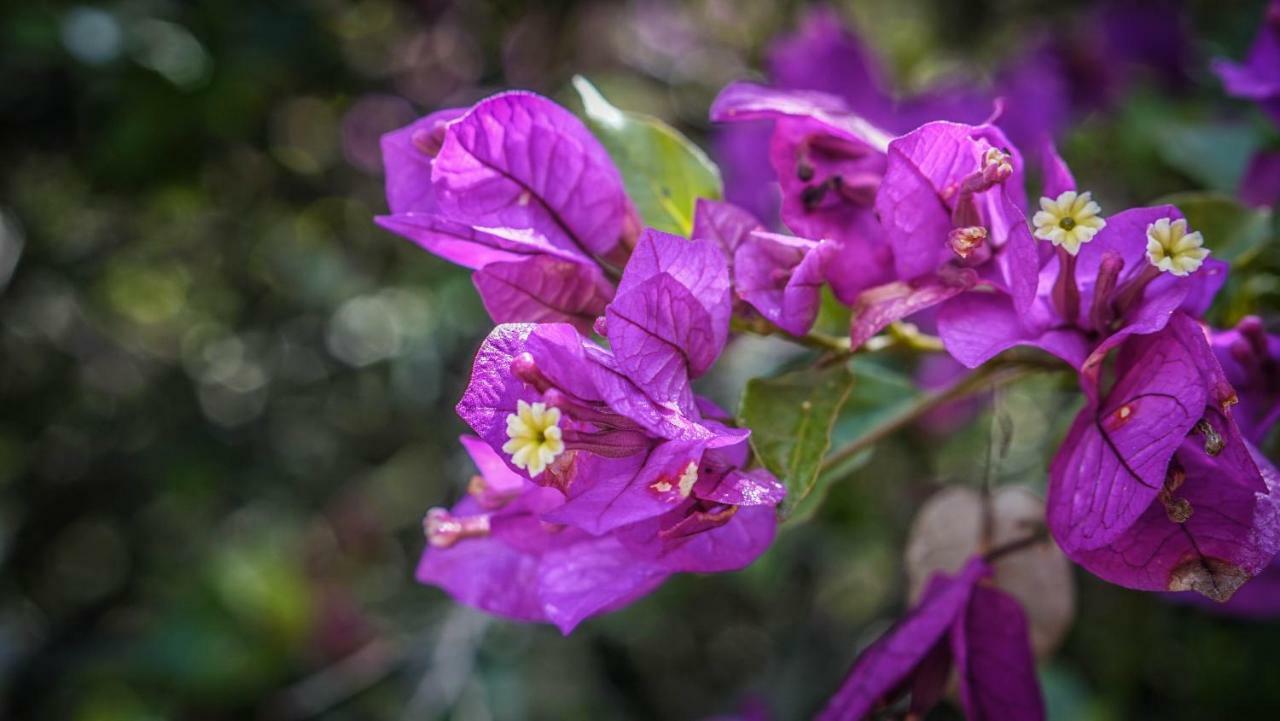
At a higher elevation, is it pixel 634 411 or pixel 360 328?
pixel 634 411

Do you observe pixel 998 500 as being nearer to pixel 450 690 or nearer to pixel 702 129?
pixel 450 690

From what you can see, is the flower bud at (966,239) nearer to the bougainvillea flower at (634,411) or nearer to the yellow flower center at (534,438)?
the bougainvillea flower at (634,411)

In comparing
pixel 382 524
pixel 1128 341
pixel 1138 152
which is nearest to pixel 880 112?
pixel 1138 152

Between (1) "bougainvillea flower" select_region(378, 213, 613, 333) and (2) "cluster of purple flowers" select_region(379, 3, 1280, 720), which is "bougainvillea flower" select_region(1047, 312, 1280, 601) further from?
(1) "bougainvillea flower" select_region(378, 213, 613, 333)

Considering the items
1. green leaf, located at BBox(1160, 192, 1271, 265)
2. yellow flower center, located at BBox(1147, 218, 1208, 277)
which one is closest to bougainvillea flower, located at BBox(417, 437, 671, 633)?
yellow flower center, located at BBox(1147, 218, 1208, 277)

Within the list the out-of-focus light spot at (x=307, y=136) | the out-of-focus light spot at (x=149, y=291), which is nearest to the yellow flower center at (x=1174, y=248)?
the out-of-focus light spot at (x=307, y=136)

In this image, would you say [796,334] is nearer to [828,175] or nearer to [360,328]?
[828,175]

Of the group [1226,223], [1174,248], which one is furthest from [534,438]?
[1226,223]

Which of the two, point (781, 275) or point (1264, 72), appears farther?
point (1264, 72)
